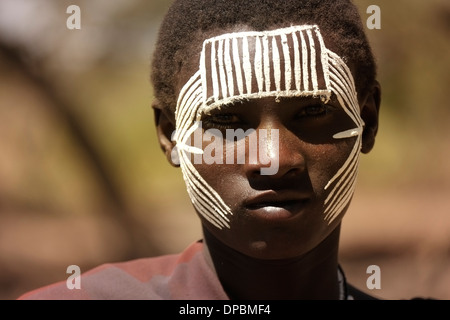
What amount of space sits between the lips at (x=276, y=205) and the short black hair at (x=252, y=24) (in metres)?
0.55

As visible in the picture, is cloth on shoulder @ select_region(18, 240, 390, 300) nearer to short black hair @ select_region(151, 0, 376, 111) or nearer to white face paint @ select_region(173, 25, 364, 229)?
white face paint @ select_region(173, 25, 364, 229)

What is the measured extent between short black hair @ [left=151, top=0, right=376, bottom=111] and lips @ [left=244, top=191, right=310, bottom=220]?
0.55m

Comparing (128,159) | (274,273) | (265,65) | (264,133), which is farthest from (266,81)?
(128,159)

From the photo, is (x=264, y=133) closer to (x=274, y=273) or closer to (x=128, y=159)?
(x=274, y=273)

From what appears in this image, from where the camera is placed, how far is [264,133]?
2219 mm

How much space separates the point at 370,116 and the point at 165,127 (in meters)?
0.81

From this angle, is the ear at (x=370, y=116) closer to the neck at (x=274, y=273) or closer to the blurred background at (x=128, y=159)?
the neck at (x=274, y=273)

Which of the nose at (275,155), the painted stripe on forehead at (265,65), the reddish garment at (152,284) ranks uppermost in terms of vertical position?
the painted stripe on forehead at (265,65)

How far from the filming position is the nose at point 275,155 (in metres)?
2.19

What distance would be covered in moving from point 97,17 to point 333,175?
18.2 feet

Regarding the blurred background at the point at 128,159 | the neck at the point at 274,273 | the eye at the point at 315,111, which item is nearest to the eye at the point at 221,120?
the eye at the point at 315,111

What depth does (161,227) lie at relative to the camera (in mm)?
8742

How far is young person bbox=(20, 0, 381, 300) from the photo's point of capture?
223 cm

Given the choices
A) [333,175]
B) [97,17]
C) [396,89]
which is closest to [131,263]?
[333,175]
